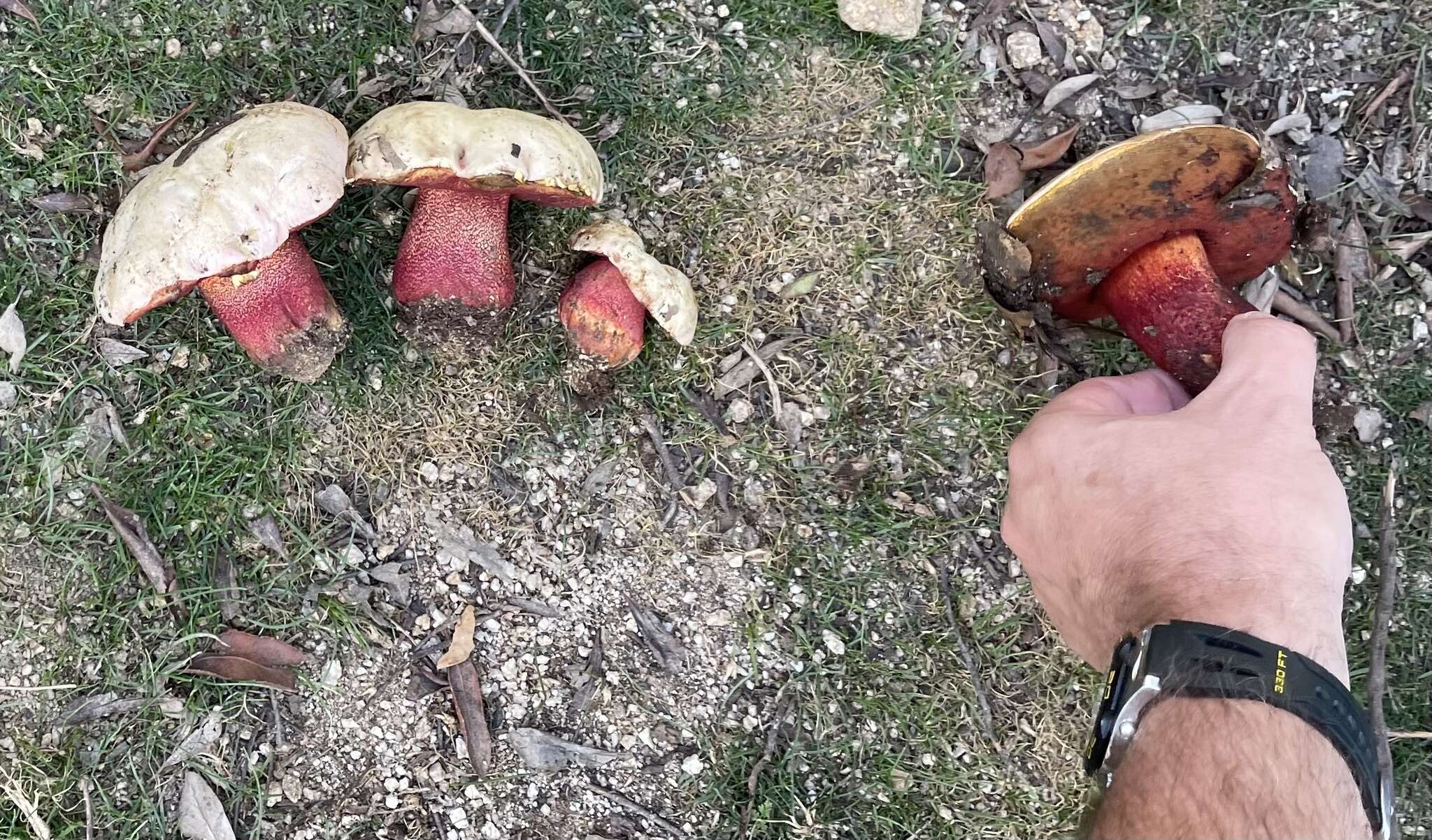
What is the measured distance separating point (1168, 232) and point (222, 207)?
2.31m

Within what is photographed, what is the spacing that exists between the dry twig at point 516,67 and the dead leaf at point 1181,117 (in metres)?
1.82

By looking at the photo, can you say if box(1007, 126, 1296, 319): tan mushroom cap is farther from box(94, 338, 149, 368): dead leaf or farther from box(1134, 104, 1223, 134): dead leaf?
box(94, 338, 149, 368): dead leaf

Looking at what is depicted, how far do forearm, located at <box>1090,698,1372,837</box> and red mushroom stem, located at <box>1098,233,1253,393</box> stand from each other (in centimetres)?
86

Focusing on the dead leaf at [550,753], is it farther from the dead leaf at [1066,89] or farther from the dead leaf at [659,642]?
the dead leaf at [1066,89]

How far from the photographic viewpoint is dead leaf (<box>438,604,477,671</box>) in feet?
9.36

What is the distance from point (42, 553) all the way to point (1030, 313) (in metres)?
3.13

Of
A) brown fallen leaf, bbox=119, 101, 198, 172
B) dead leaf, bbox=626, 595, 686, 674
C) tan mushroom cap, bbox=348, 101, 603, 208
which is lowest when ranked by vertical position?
dead leaf, bbox=626, 595, 686, 674

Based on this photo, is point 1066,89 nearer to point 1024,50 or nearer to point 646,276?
point 1024,50

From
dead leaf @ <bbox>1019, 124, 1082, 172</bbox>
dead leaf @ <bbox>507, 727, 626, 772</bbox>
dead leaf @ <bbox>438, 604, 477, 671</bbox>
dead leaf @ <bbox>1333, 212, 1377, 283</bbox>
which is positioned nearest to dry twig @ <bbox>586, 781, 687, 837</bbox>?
dead leaf @ <bbox>507, 727, 626, 772</bbox>

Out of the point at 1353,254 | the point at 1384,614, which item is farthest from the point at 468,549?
the point at 1353,254

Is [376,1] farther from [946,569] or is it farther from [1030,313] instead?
[946,569]

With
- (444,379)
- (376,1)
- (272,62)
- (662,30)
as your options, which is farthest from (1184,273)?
(272,62)

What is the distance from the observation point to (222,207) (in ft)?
7.05

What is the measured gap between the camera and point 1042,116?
296cm
